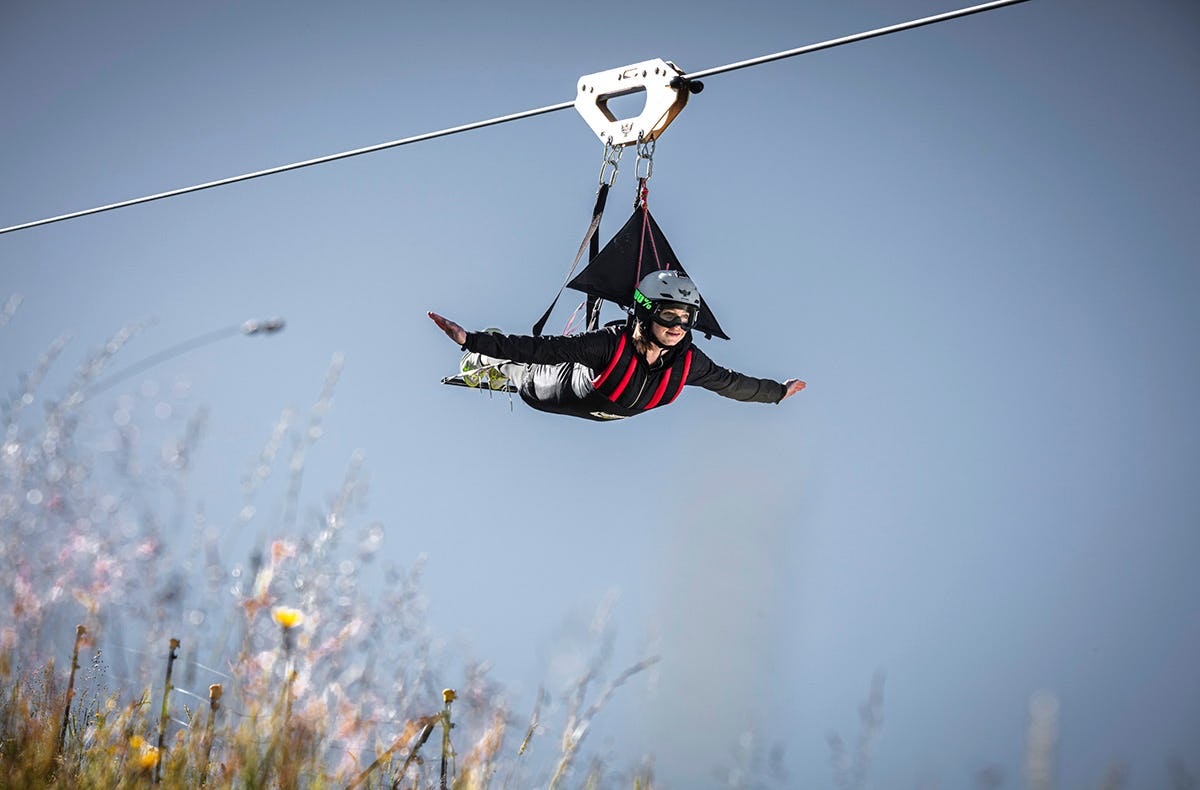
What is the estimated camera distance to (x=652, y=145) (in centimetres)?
553

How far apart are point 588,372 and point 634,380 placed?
0.79 ft

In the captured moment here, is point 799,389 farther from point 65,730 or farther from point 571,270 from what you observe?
A: point 65,730

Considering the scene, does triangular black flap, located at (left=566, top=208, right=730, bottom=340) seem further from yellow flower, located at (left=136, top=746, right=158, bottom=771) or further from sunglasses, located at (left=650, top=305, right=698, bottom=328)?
yellow flower, located at (left=136, top=746, right=158, bottom=771)

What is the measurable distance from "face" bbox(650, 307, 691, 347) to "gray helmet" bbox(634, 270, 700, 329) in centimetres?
2

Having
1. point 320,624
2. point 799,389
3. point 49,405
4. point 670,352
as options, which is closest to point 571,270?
point 670,352

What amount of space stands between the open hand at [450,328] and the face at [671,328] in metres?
1.02

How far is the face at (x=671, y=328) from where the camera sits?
17.0ft

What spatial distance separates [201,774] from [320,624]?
414 millimetres

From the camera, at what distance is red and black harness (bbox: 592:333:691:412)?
17.2 ft

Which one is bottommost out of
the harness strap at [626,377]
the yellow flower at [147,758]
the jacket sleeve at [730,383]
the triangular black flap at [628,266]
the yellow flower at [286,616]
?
the yellow flower at [147,758]

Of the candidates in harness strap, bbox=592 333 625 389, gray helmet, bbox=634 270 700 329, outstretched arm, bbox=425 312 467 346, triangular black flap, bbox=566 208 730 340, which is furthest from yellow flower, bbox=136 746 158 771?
triangular black flap, bbox=566 208 730 340

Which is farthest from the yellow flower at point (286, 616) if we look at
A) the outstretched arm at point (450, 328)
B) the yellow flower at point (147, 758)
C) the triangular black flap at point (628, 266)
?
the triangular black flap at point (628, 266)

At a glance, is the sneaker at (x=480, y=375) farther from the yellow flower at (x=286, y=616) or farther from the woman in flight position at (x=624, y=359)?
the yellow flower at (x=286, y=616)

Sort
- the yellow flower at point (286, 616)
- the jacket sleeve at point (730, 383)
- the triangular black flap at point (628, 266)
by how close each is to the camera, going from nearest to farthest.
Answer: the yellow flower at point (286, 616)
the triangular black flap at point (628, 266)
the jacket sleeve at point (730, 383)
